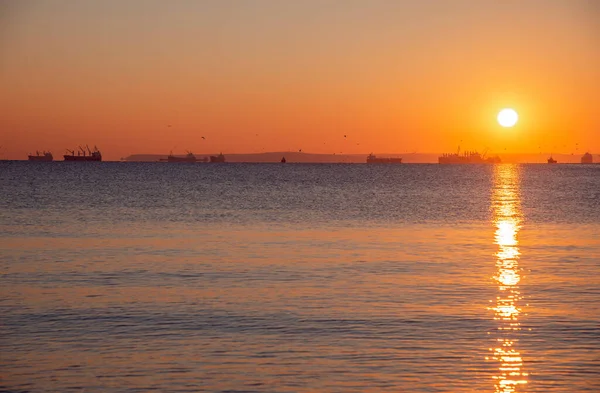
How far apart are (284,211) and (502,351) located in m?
51.7

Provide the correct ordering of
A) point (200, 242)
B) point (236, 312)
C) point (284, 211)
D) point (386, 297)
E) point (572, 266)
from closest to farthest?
point (236, 312), point (386, 297), point (572, 266), point (200, 242), point (284, 211)

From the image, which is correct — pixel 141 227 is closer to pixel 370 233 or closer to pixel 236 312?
pixel 370 233

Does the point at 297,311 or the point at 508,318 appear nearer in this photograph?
the point at 508,318

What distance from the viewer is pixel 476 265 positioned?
117ft

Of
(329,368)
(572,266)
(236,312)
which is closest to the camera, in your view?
(329,368)

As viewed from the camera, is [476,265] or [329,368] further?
[476,265]

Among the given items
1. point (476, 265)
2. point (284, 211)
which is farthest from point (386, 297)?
point (284, 211)

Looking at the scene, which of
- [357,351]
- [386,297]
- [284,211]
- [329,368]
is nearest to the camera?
[329,368]

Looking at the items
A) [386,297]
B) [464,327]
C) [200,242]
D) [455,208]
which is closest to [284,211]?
[455,208]

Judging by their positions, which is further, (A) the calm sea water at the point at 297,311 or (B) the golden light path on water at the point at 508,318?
(A) the calm sea water at the point at 297,311

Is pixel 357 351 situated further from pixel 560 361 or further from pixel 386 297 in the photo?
pixel 386 297

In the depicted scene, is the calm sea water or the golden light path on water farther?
the calm sea water

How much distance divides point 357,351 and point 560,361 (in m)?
4.51

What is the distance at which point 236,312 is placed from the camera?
80.4ft
